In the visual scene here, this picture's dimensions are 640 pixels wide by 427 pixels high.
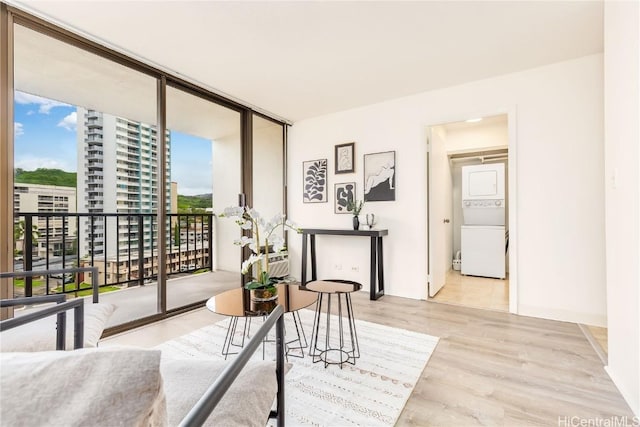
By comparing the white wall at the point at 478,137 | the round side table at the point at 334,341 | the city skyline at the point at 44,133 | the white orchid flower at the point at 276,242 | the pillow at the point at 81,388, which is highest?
the white wall at the point at 478,137

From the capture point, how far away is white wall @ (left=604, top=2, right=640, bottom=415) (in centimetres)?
154

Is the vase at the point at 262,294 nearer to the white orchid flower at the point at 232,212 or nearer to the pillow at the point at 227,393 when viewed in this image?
the white orchid flower at the point at 232,212

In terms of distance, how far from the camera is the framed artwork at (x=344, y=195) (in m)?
4.12

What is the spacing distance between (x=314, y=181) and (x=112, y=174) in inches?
97.4

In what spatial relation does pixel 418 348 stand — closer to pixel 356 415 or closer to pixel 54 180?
pixel 356 415

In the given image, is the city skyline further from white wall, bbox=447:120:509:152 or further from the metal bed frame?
white wall, bbox=447:120:509:152

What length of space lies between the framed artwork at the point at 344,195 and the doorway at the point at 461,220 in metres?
0.99

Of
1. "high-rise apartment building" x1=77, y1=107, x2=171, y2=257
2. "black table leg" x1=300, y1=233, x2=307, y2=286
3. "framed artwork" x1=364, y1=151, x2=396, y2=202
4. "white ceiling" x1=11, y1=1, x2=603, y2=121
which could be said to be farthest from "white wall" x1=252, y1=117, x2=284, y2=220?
"framed artwork" x1=364, y1=151, x2=396, y2=202

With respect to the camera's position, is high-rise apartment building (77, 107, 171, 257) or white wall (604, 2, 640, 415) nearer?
white wall (604, 2, 640, 415)

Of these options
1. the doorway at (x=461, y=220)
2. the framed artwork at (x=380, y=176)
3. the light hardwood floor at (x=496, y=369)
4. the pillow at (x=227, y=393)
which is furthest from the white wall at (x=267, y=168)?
the pillow at (x=227, y=393)

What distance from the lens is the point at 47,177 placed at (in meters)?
2.66

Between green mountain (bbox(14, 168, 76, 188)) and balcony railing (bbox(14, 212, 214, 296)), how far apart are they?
0.99ft

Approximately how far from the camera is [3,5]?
2.02 metres

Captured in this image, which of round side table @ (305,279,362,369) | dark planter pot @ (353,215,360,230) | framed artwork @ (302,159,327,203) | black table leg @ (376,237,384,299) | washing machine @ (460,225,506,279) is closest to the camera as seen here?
round side table @ (305,279,362,369)
